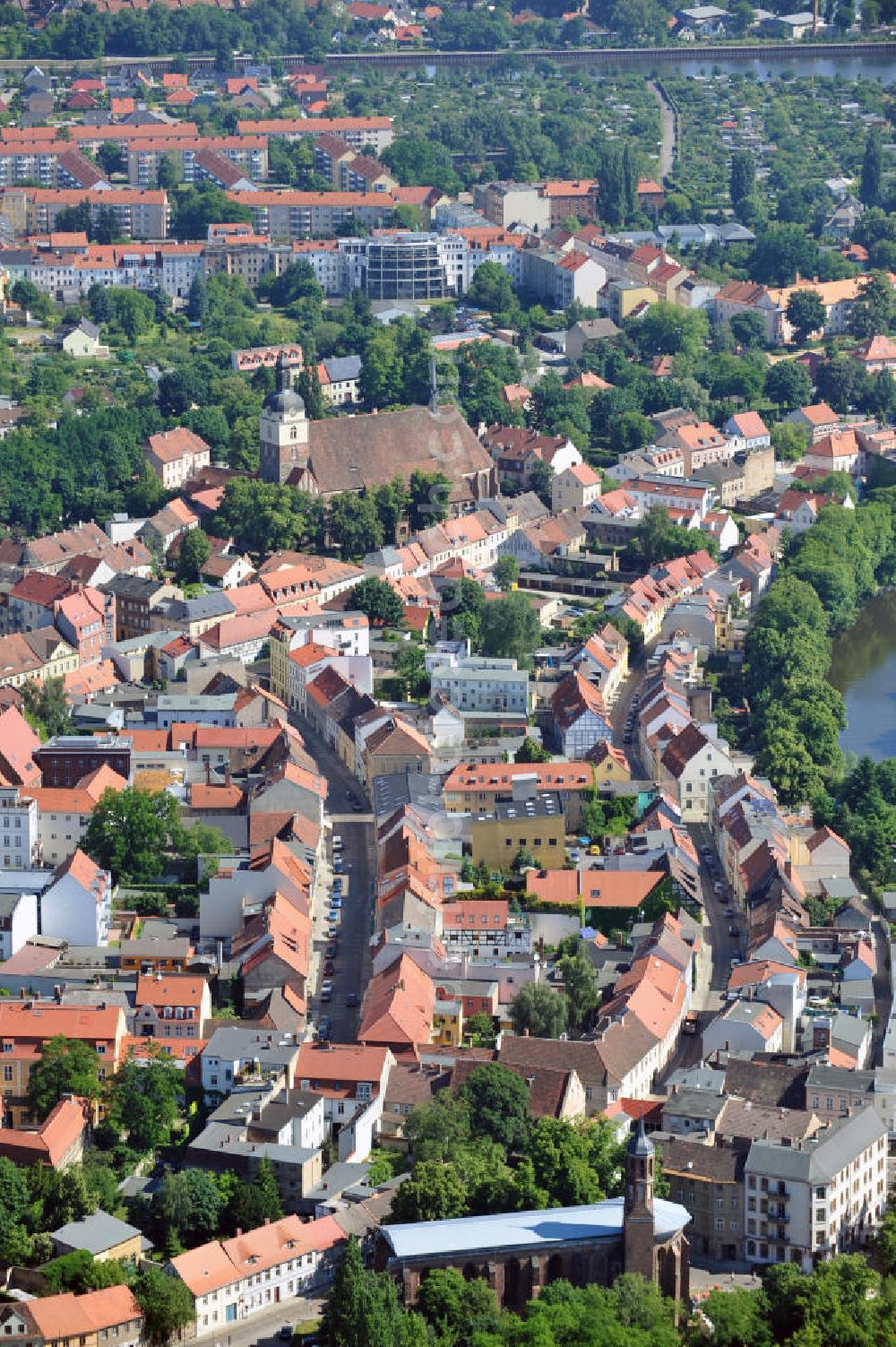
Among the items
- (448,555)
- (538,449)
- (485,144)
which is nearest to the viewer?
(448,555)

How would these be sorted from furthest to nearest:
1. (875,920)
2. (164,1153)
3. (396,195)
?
(396,195)
(875,920)
(164,1153)

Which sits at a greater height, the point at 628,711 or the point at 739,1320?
the point at 739,1320

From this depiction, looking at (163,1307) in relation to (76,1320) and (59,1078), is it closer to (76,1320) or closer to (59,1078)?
(76,1320)

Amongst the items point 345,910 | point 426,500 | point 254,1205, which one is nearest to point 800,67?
point 426,500

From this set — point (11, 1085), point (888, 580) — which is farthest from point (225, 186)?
point (11, 1085)

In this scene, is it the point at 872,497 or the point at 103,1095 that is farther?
the point at 872,497

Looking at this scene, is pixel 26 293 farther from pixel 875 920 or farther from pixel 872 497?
pixel 875 920
